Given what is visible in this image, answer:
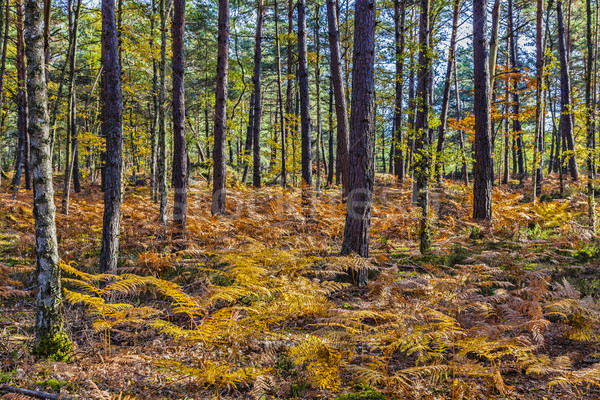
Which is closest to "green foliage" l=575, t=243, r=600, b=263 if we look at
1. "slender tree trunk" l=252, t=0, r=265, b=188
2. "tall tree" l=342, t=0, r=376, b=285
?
"tall tree" l=342, t=0, r=376, b=285

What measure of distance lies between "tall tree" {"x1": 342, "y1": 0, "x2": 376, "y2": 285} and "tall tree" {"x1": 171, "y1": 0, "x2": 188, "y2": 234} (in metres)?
4.53

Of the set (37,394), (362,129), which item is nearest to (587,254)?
(362,129)

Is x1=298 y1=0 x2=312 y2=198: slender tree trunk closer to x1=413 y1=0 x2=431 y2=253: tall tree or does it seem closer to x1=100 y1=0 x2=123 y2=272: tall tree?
x1=413 y1=0 x2=431 y2=253: tall tree

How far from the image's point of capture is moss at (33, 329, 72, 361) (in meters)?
3.24

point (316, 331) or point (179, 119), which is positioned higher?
point (179, 119)

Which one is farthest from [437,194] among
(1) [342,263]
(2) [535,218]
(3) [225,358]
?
(3) [225,358]

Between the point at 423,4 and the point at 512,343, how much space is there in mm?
A: 6313

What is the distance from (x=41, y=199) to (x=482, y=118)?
393 inches

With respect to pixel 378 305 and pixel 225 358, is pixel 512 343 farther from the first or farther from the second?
pixel 225 358

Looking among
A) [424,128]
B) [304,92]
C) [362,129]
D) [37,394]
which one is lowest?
[37,394]

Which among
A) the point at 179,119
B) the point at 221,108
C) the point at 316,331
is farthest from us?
the point at 221,108

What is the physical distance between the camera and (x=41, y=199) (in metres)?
3.17

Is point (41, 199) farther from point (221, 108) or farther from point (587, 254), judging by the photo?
point (587, 254)

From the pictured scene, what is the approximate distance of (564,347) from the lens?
147 inches
